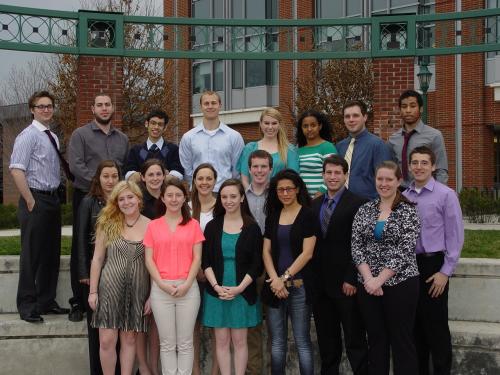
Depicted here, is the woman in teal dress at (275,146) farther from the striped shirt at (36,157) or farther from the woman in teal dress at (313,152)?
the striped shirt at (36,157)

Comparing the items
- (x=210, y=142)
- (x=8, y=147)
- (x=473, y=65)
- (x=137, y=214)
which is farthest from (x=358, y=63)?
(x=8, y=147)

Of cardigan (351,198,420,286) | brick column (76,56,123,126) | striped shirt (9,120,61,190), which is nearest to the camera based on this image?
cardigan (351,198,420,286)

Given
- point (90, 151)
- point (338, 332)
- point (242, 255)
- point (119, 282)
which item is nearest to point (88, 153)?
point (90, 151)

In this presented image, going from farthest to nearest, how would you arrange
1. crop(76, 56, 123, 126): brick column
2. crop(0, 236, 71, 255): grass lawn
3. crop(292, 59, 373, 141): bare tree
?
crop(292, 59, 373, 141): bare tree < crop(76, 56, 123, 126): brick column < crop(0, 236, 71, 255): grass lawn

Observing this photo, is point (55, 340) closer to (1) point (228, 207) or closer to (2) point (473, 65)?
(1) point (228, 207)

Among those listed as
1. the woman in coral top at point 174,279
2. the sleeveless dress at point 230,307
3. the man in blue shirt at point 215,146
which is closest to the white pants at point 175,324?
the woman in coral top at point 174,279

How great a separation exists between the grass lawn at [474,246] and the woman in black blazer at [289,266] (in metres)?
2.98

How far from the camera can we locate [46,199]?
6.57m

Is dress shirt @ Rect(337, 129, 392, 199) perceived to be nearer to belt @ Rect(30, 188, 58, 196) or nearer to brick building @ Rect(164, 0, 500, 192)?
belt @ Rect(30, 188, 58, 196)

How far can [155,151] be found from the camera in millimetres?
6930

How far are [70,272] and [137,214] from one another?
146 cm

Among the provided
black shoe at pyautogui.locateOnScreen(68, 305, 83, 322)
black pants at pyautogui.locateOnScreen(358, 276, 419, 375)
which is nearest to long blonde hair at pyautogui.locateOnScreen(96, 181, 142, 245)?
black shoe at pyautogui.locateOnScreen(68, 305, 83, 322)

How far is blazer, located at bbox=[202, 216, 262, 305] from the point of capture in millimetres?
5695

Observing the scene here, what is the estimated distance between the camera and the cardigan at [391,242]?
17.4 feet
